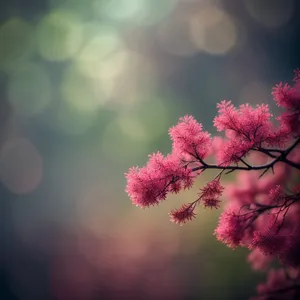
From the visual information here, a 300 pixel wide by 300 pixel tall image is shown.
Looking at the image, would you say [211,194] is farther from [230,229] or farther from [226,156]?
[230,229]

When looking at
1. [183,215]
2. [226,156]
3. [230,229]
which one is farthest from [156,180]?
[230,229]

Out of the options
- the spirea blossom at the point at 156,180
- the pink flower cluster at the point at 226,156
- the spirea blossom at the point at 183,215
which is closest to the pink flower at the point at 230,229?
the pink flower cluster at the point at 226,156

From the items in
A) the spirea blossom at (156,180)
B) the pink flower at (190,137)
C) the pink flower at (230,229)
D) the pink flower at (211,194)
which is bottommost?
the pink flower at (230,229)

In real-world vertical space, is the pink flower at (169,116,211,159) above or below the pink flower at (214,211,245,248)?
above

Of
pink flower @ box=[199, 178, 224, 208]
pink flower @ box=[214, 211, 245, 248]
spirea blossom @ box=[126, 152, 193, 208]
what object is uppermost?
spirea blossom @ box=[126, 152, 193, 208]

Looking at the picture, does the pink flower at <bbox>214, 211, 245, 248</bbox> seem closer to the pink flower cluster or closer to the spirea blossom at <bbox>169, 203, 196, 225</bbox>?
the pink flower cluster

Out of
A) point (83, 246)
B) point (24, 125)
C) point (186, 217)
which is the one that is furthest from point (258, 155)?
point (24, 125)

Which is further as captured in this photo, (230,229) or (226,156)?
(230,229)

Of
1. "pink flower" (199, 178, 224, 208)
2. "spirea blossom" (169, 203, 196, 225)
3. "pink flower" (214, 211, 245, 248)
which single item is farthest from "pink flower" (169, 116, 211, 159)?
"pink flower" (214, 211, 245, 248)

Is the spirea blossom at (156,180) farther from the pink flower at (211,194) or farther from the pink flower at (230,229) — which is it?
the pink flower at (230,229)

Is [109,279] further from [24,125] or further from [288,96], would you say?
[24,125]

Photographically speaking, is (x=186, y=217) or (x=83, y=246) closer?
(x=186, y=217)
